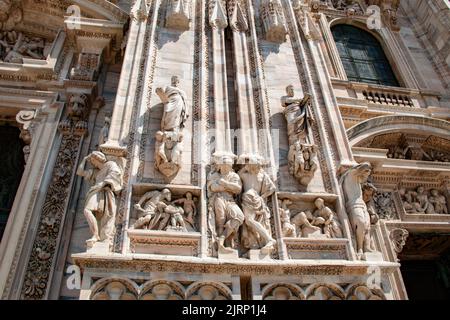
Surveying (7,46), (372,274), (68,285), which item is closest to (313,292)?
(372,274)

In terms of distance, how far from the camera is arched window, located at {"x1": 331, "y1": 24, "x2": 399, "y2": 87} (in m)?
13.2

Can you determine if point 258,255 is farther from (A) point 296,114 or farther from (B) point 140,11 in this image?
(B) point 140,11

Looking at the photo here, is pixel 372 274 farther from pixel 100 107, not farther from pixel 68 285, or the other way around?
pixel 100 107

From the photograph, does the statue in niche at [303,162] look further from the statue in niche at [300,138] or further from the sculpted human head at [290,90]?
the sculpted human head at [290,90]

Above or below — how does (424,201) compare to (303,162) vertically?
above

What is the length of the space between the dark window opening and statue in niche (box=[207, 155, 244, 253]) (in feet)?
14.8

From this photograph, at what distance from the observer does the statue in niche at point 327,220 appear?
260 inches

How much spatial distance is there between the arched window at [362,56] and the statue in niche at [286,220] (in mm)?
7397

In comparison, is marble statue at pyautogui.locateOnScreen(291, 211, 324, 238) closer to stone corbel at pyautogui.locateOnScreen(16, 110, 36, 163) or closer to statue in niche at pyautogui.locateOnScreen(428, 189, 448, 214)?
statue in niche at pyautogui.locateOnScreen(428, 189, 448, 214)

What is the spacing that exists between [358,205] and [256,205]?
1.81m

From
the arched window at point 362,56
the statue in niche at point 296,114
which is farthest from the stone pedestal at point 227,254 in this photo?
the arched window at point 362,56

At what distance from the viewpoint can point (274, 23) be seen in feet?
31.8

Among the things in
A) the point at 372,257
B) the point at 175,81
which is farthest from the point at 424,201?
the point at 175,81

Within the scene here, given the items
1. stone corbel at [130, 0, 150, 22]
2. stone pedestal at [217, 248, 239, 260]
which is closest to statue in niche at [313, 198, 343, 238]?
stone pedestal at [217, 248, 239, 260]
